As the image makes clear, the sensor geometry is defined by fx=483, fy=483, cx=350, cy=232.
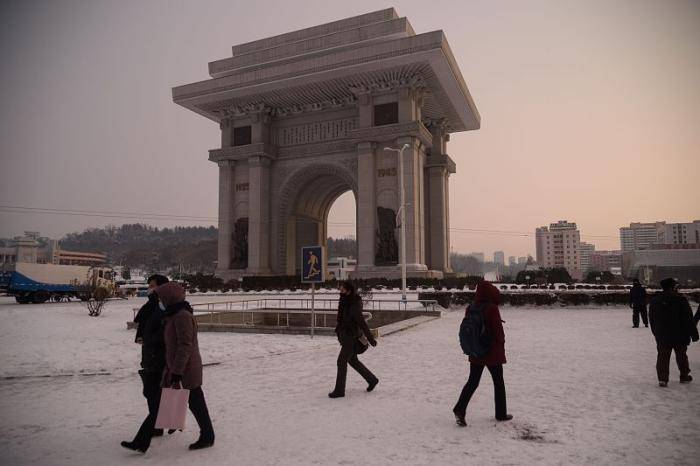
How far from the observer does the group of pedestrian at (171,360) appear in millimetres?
4812

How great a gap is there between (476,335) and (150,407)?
12.0ft

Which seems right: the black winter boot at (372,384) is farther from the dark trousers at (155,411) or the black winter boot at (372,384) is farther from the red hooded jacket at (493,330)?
the dark trousers at (155,411)

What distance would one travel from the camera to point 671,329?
7.61 m

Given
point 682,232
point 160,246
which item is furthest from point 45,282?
point 682,232

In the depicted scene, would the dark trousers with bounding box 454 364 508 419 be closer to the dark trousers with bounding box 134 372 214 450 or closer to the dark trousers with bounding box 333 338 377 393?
the dark trousers with bounding box 333 338 377 393

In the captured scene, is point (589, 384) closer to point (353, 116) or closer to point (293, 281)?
point (293, 281)

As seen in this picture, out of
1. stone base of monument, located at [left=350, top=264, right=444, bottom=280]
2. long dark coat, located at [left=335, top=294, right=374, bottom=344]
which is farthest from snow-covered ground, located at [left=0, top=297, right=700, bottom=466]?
stone base of monument, located at [left=350, top=264, right=444, bottom=280]

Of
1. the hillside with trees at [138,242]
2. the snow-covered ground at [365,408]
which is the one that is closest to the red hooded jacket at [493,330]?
the snow-covered ground at [365,408]

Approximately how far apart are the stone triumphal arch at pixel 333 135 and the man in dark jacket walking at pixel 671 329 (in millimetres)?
25830

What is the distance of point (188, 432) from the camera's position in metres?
5.61

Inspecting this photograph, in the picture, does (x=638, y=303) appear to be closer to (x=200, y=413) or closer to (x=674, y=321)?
(x=674, y=321)

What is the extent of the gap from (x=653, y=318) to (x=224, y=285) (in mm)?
32834

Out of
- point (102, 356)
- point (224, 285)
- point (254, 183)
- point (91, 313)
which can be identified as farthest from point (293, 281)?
point (102, 356)

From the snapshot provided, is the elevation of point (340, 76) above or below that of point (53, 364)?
above
